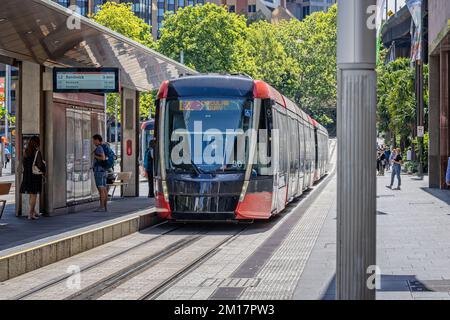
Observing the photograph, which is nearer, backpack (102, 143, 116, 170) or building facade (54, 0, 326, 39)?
backpack (102, 143, 116, 170)

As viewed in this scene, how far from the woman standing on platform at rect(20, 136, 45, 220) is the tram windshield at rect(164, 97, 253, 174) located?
252 centimetres

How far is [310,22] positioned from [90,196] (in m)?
89.6

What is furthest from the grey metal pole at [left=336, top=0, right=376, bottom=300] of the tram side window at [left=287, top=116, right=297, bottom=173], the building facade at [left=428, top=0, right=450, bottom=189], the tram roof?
the building facade at [left=428, top=0, right=450, bottom=189]

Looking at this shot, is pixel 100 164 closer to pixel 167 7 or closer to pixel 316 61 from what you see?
pixel 316 61

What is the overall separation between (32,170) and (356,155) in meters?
12.9

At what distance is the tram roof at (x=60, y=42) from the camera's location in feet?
44.7

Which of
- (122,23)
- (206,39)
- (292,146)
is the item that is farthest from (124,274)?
(206,39)

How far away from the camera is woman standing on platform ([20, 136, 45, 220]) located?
55.2ft

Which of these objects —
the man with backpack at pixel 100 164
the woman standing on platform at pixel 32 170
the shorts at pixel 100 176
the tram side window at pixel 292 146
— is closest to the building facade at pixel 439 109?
the tram side window at pixel 292 146

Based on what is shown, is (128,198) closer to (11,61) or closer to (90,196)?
(90,196)

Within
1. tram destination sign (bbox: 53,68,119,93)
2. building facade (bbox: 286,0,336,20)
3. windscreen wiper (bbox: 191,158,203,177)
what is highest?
building facade (bbox: 286,0,336,20)

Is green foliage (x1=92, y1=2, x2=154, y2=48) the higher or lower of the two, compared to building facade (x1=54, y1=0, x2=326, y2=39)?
lower

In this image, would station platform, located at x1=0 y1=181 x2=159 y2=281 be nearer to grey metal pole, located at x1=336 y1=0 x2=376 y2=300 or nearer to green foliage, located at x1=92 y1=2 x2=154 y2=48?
grey metal pole, located at x1=336 y1=0 x2=376 y2=300
